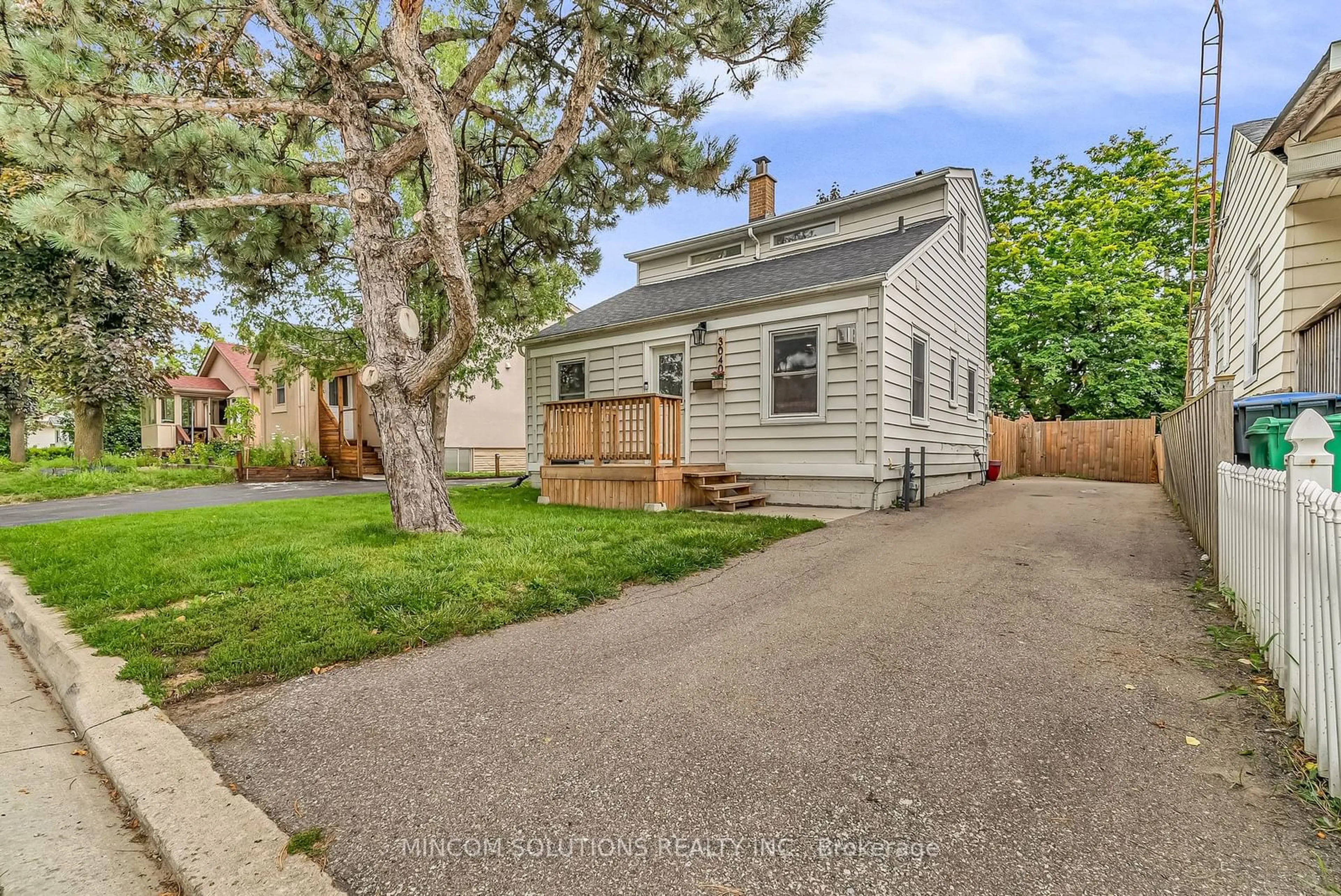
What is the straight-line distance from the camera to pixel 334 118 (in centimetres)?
601

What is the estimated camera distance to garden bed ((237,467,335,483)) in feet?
48.4

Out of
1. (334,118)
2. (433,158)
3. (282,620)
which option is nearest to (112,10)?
(334,118)

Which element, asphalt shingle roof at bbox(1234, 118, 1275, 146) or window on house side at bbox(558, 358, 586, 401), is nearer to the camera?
asphalt shingle roof at bbox(1234, 118, 1275, 146)

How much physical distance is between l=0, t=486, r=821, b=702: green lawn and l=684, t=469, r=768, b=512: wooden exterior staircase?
91cm

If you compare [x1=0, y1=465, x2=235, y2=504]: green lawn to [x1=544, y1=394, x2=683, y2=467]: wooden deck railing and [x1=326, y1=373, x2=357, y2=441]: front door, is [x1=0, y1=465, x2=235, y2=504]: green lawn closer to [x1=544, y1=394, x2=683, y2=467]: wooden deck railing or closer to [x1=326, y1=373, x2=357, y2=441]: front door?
[x1=326, y1=373, x2=357, y2=441]: front door

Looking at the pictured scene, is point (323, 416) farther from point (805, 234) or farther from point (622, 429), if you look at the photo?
point (805, 234)

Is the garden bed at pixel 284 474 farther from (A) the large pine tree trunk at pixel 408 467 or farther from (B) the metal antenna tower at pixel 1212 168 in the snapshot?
(B) the metal antenna tower at pixel 1212 168

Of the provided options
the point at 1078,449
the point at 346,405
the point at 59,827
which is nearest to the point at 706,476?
the point at 59,827

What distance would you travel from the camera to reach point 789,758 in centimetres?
200

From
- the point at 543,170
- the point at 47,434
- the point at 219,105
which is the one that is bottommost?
the point at 47,434

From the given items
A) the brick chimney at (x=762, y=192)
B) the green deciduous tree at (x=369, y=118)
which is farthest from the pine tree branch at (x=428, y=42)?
the brick chimney at (x=762, y=192)

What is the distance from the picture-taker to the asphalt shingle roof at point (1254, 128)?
6.23m

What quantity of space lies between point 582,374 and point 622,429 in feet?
10.1

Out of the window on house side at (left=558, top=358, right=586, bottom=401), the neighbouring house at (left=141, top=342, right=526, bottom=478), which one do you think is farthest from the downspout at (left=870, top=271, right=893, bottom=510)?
the neighbouring house at (left=141, top=342, right=526, bottom=478)
